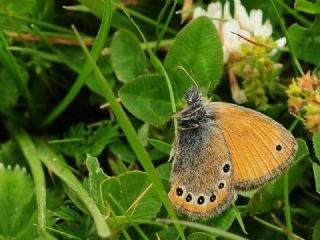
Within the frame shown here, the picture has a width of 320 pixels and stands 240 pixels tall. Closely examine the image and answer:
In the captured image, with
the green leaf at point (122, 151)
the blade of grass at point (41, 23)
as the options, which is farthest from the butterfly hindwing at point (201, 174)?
the blade of grass at point (41, 23)

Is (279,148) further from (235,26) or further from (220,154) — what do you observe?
(235,26)

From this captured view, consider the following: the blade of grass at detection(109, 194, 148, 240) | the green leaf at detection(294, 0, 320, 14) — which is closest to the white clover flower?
the green leaf at detection(294, 0, 320, 14)

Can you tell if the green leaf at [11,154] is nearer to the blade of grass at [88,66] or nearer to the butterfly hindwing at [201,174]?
the blade of grass at [88,66]

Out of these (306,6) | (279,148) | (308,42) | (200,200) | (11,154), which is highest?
(306,6)

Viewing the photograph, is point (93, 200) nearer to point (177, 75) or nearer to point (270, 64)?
point (177, 75)

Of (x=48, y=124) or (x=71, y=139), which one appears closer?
(x=71, y=139)

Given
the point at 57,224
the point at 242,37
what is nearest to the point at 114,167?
the point at 57,224

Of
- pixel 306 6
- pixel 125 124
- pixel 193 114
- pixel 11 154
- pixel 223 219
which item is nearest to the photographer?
pixel 125 124

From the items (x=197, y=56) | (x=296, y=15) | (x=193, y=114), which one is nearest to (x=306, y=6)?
(x=296, y=15)
